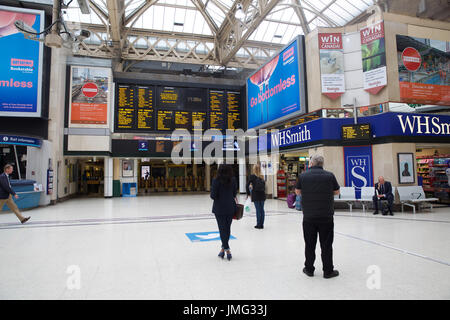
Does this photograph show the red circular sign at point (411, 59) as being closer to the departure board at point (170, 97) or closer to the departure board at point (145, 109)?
the departure board at point (170, 97)

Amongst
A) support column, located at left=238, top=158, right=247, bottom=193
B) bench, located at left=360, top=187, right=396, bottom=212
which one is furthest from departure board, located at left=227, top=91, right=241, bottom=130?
bench, located at left=360, top=187, right=396, bottom=212

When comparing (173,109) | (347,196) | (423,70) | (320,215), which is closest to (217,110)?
(173,109)

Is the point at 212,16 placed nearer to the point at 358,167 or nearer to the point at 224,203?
the point at 358,167

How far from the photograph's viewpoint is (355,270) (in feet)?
10.2

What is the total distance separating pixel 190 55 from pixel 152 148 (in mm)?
7186

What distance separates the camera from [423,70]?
886cm

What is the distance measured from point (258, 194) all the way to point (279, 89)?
636 centimetres

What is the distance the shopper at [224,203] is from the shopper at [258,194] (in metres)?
2.20

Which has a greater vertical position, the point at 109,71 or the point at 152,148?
the point at 109,71

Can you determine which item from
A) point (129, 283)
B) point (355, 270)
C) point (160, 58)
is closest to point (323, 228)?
point (355, 270)

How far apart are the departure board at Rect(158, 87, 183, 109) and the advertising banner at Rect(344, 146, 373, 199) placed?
8392mm

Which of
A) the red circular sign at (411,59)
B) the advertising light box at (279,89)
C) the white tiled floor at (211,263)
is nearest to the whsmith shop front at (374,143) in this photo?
the advertising light box at (279,89)

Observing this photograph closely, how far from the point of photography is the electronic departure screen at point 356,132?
848cm
